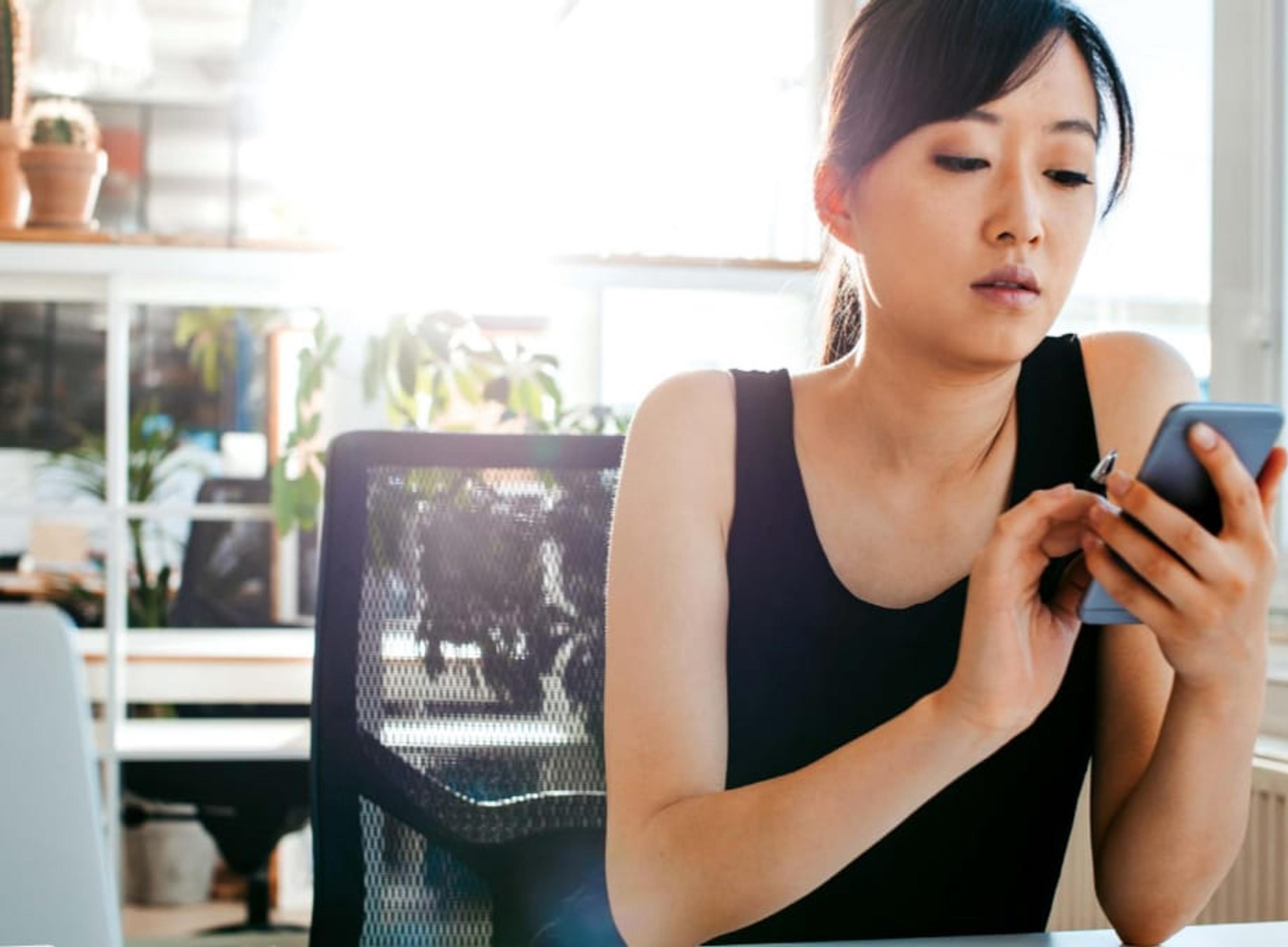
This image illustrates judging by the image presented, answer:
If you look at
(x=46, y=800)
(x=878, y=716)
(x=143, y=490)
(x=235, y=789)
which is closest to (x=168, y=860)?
(x=235, y=789)

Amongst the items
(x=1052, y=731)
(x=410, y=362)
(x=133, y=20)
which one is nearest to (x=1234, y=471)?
(x=1052, y=731)

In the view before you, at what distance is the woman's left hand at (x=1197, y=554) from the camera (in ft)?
2.56

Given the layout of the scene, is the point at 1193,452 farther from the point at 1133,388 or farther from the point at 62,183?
the point at 62,183

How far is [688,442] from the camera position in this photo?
1172 millimetres

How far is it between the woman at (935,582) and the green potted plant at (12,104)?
6.04 feet

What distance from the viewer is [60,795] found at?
1.95ft

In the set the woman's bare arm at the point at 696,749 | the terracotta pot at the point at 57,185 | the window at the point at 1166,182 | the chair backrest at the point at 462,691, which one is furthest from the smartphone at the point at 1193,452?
the terracotta pot at the point at 57,185

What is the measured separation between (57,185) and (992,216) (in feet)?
6.80

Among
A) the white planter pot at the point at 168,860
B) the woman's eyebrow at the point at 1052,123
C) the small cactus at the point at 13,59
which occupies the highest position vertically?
the small cactus at the point at 13,59

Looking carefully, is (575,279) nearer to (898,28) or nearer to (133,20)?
(898,28)

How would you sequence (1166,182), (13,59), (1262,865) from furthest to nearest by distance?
(13,59), (1166,182), (1262,865)

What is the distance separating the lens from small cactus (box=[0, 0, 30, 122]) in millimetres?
2721

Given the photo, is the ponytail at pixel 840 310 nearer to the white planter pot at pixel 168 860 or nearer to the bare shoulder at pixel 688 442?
the bare shoulder at pixel 688 442

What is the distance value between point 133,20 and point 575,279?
353 centimetres
